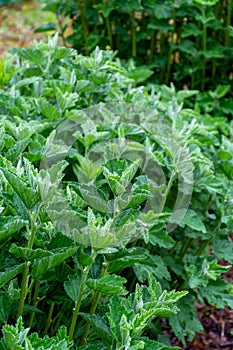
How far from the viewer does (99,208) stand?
5.61 feet

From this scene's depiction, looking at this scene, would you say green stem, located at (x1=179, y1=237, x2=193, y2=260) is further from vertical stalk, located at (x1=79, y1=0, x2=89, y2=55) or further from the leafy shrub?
vertical stalk, located at (x1=79, y1=0, x2=89, y2=55)

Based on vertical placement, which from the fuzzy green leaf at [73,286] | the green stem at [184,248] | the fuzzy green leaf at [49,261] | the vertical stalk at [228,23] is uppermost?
the vertical stalk at [228,23]

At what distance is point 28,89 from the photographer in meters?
2.67

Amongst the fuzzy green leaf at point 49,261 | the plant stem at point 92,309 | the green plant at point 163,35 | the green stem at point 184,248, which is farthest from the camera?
the green plant at point 163,35

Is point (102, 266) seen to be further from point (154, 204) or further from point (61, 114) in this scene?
point (61, 114)

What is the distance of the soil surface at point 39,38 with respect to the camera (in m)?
2.92

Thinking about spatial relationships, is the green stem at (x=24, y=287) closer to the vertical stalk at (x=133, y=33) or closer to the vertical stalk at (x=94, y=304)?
the vertical stalk at (x=94, y=304)

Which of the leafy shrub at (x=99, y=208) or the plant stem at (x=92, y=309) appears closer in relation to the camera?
the leafy shrub at (x=99, y=208)

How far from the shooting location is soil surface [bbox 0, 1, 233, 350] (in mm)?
2922

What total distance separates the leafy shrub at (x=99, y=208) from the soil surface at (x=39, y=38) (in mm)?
378

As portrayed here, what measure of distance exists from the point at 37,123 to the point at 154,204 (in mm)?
505

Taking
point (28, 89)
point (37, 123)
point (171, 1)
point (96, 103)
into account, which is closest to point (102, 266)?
point (37, 123)

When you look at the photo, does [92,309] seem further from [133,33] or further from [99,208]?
[133,33]

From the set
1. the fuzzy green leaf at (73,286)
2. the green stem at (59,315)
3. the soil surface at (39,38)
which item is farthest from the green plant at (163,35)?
the fuzzy green leaf at (73,286)
